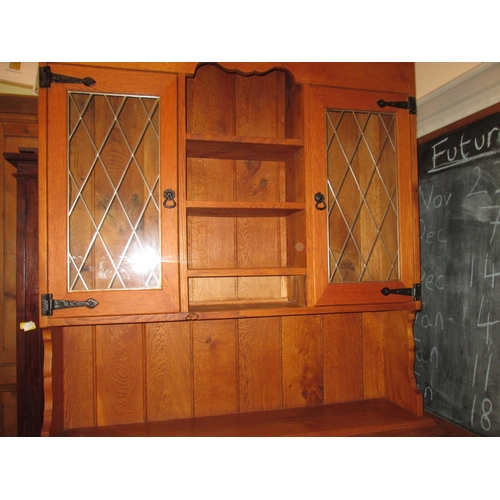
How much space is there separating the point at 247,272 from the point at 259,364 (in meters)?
0.42

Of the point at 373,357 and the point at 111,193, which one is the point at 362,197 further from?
the point at 111,193

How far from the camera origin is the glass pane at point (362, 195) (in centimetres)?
118

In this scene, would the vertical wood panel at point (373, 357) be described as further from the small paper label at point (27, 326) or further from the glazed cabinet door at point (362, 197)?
the small paper label at point (27, 326)

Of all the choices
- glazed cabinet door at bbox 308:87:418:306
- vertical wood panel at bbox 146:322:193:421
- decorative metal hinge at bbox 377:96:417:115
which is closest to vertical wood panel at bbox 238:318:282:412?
vertical wood panel at bbox 146:322:193:421

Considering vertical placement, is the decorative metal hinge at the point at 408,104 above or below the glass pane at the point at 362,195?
above

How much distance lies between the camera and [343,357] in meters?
1.42

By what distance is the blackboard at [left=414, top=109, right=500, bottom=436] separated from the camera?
43.7 inches

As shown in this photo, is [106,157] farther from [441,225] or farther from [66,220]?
[441,225]

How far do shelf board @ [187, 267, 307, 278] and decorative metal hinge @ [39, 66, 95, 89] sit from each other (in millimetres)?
625

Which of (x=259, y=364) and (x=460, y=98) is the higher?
(x=460, y=98)

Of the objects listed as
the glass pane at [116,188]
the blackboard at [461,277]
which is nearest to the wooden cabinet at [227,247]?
the glass pane at [116,188]

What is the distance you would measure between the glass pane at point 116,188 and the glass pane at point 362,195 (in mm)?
572

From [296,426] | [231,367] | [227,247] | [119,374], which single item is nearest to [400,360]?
[296,426]
